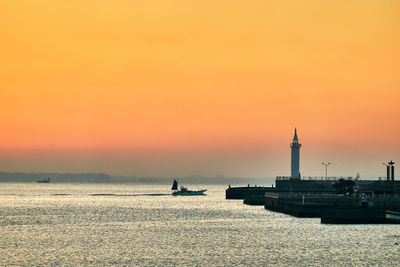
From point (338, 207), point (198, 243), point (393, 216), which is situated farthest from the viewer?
point (338, 207)

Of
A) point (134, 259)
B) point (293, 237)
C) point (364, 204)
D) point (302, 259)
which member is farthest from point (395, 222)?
point (134, 259)

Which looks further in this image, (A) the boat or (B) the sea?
(A) the boat

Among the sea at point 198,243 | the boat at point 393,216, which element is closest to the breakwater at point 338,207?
the boat at point 393,216

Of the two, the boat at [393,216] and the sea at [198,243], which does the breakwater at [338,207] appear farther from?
the sea at [198,243]

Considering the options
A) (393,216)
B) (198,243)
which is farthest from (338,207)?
(198,243)

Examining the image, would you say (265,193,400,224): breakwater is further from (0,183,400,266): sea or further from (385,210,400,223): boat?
(0,183,400,266): sea

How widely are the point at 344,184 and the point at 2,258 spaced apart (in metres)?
118

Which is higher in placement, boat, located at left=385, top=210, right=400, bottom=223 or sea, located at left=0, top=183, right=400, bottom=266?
boat, located at left=385, top=210, right=400, bottom=223

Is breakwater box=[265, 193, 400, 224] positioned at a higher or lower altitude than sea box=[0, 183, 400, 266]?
higher

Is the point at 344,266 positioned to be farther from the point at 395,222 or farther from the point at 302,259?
the point at 395,222

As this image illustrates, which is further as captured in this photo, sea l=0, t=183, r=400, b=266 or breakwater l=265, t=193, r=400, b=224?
breakwater l=265, t=193, r=400, b=224

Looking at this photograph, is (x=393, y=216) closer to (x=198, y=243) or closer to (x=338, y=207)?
(x=338, y=207)

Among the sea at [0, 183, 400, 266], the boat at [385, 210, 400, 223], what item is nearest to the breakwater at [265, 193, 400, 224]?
the boat at [385, 210, 400, 223]

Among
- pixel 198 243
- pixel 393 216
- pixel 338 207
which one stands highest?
pixel 338 207
